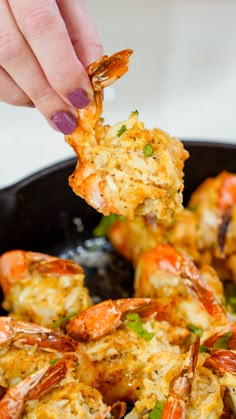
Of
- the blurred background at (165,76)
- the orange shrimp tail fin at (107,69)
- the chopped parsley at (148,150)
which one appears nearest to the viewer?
the orange shrimp tail fin at (107,69)

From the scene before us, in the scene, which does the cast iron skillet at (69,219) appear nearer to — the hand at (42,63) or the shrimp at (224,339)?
the shrimp at (224,339)

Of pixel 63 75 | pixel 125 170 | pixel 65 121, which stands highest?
pixel 63 75

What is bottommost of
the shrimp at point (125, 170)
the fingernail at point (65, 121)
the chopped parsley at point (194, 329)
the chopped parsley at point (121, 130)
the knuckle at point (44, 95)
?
the chopped parsley at point (194, 329)

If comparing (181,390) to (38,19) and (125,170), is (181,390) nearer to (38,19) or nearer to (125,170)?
(125,170)

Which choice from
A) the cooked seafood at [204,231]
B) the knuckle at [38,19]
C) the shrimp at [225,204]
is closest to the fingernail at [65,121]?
the knuckle at [38,19]

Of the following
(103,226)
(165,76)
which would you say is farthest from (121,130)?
(165,76)

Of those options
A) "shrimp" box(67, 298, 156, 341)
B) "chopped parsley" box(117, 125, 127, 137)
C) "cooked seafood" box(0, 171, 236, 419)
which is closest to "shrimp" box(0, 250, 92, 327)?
"cooked seafood" box(0, 171, 236, 419)
